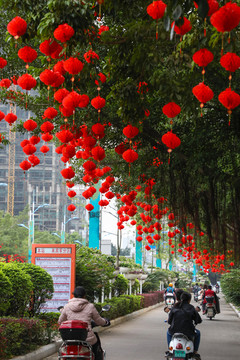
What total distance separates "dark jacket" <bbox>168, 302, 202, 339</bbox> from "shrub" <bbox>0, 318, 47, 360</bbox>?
2585 millimetres

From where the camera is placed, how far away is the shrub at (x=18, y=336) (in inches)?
348

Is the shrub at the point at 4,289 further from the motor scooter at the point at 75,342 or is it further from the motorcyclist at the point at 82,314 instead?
the motor scooter at the point at 75,342

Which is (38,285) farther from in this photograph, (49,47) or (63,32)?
(63,32)

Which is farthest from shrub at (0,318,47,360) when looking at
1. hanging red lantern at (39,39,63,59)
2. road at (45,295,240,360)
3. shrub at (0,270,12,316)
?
hanging red lantern at (39,39,63,59)

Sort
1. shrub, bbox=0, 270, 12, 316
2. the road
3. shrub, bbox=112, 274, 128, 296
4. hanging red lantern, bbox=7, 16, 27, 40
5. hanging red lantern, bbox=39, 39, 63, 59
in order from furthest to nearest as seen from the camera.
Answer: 1. shrub, bbox=112, 274, 128, 296
2. the road
3. shrub, bbox=0, 270, 12, 316
4. hanging red lantern, bbox=39, 39, 63, 59
5. hanging red lantern, bbox=7, 16, 27, 40

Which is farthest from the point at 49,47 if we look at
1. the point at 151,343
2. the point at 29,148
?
the point at 151,343

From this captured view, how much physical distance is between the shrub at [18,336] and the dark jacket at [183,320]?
2585 mm

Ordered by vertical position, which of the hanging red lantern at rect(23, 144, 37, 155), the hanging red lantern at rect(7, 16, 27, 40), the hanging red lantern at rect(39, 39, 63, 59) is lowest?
the hanging red lantern at rect(23, 144, 37, 155)

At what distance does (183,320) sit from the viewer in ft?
27.6

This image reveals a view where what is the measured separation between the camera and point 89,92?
10.2 metres

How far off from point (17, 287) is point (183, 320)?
353cm

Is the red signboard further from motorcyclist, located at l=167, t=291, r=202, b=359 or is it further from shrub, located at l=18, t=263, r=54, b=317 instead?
motorcyclist, located at l=167, t=291, r=202, b=359

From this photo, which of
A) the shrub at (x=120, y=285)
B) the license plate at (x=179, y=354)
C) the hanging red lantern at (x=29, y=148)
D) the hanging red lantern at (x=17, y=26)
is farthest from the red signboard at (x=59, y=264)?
the shrub at (x=120, y=285)

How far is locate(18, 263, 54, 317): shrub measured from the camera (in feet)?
39.5
